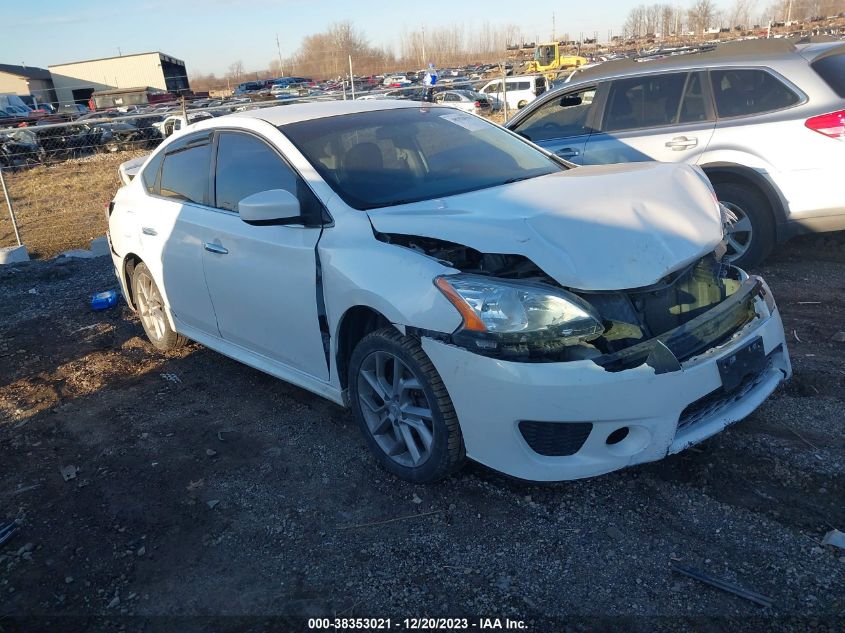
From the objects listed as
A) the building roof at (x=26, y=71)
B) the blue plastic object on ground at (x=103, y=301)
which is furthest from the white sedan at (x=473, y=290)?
the building roof at (x=26, y=71)

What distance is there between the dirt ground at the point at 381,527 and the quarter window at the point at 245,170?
134cm

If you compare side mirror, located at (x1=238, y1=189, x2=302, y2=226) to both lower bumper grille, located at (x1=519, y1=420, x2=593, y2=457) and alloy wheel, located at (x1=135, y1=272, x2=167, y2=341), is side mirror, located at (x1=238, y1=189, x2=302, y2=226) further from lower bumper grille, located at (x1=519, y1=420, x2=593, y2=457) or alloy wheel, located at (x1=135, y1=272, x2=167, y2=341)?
alloy wheel, located at (x1=135, y1=272, x2=167, y2=341)

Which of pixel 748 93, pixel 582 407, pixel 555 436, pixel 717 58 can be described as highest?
pixel 717 58

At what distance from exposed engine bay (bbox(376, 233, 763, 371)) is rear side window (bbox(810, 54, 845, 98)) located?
3.06 m

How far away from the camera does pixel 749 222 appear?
5.80 meters

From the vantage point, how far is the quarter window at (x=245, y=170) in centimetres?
387

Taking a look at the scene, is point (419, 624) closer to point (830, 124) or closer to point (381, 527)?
point (381, 527)

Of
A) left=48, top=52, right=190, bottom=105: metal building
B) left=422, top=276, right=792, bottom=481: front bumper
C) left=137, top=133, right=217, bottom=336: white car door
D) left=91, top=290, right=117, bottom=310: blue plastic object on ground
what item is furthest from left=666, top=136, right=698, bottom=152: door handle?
left=48, top=52, right=190, bottom=105: metal building

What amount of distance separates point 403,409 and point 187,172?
2533 mm

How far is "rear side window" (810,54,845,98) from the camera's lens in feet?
18.0

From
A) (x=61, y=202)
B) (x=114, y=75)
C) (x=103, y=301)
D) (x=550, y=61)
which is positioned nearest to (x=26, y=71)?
(x=114, y=75)

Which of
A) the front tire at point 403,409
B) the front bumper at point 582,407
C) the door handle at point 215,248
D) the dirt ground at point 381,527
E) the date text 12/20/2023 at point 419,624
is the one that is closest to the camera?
the date text 12/20/2023 at point 419,624

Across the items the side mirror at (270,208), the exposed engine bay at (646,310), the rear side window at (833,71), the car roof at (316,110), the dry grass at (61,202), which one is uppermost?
the car roof at (316,110)

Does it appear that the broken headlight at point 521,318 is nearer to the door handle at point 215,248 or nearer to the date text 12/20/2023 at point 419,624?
the date text 12/20/2023 at point 419,624
